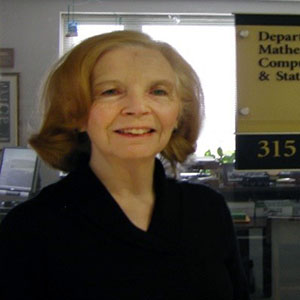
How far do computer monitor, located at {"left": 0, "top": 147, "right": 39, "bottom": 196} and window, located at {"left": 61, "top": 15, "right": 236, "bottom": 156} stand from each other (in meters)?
A: 0.29

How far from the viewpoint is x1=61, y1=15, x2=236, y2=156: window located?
1192 millimetres

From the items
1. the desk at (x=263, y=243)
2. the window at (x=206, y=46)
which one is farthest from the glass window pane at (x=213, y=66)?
the desk at (x=263, y=243)

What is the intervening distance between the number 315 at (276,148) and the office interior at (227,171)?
0.18 ft

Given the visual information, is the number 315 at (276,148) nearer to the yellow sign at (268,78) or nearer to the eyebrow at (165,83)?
the yellow sign at (268,78)

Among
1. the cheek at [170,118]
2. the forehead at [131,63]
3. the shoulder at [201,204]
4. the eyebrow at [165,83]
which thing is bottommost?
the shoulder at [201,204]

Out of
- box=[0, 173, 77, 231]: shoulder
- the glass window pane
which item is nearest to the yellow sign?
Result: the glass window pane

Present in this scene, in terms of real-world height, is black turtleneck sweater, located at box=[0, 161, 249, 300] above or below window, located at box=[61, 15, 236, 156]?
below

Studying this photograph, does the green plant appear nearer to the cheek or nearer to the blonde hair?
the blonde hair

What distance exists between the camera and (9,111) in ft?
3.98

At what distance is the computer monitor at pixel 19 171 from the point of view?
120 cm

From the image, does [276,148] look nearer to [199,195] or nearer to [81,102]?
[199,195]

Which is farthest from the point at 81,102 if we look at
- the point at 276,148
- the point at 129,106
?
the point at 276,148

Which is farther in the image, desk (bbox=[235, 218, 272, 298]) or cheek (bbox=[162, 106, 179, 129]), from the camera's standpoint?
desk (bbox=[235, 218, 272, 298])

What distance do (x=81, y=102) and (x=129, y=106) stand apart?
93mm
